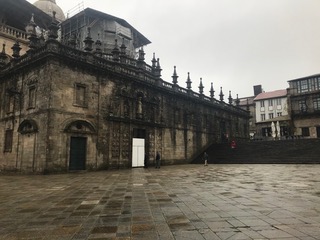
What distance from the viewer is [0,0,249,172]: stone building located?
759 inches

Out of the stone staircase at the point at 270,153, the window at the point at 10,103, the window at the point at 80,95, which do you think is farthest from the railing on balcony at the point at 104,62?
the stone staircase at the point at 270,153

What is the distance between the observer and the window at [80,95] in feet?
68.4

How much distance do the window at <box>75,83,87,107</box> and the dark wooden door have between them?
2.89 metres

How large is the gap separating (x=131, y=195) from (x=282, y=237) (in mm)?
5737

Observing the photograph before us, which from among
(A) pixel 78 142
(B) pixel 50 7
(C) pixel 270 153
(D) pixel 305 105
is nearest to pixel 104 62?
(A) pixel 78 142

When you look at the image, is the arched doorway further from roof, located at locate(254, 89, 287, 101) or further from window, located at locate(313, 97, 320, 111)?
roof, located at locate(254, 89, 287, 101)

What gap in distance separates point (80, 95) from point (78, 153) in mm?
4745

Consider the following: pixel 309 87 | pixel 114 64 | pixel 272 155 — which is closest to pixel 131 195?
pixel 114 64

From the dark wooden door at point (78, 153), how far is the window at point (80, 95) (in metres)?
Result: 2.89

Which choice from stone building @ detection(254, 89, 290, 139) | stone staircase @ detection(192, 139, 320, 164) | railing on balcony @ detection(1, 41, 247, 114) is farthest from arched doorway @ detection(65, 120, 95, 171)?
stone building @ detection(254, 89, 290, 139)

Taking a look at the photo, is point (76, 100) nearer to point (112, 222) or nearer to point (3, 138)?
point (3, 138)

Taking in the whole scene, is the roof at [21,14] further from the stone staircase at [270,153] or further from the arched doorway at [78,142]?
the stone staircase at [270,153]

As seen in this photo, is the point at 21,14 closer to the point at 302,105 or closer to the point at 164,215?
the point at 164,215

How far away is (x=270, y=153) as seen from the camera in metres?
28.6
